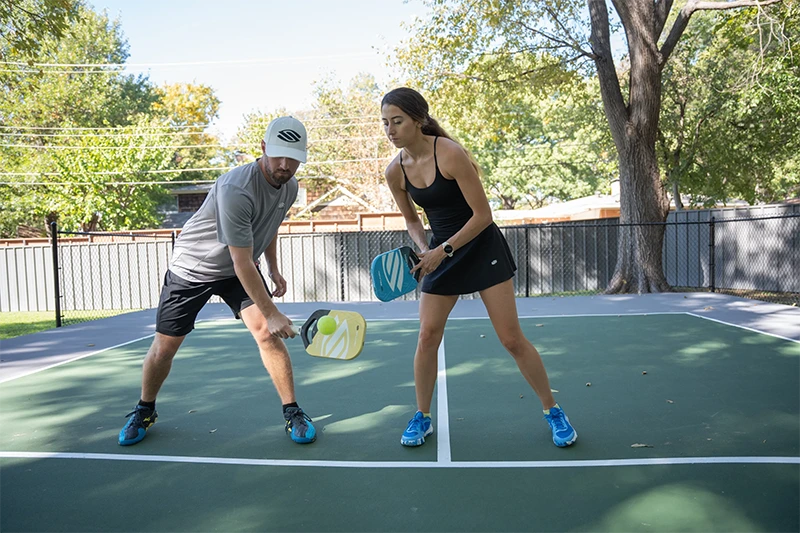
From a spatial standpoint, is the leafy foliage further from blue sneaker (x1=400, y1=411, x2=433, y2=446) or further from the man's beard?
blue sneaker (x1=400, y1=411, x2=433, y2=446)

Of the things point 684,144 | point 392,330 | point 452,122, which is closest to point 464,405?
point 392,330

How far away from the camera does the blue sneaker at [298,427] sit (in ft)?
12.8

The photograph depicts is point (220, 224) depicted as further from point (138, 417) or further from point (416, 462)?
point (416, 462)

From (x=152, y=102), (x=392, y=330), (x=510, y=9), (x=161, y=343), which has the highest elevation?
(x=152, y=102)

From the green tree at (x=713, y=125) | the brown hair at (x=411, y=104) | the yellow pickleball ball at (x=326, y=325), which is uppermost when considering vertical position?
the green tree at (x=713, y=125)

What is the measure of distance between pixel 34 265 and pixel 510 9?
1488cm

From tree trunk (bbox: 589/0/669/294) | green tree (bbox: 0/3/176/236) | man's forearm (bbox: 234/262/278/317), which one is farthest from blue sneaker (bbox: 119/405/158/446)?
green tree (bbox: 0/3/176/236)

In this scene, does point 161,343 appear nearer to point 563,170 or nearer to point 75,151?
point 75,151

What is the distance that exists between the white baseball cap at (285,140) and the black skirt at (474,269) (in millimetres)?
962

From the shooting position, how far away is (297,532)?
8.86 ft

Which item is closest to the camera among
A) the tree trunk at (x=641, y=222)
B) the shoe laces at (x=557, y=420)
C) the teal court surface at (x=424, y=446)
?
the teal court surface at (x=424, y=446)

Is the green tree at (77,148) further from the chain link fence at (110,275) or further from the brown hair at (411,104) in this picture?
the brown hair at (411,104)

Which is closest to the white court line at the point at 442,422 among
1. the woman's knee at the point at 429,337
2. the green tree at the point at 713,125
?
the woman's knee at the point at 429,337

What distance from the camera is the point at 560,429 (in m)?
3.73
